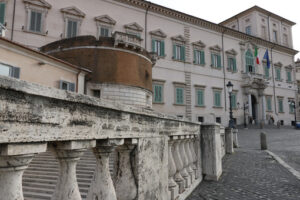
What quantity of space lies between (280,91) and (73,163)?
4018 centimetres

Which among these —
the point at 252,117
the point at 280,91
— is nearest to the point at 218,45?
the point at 252,117

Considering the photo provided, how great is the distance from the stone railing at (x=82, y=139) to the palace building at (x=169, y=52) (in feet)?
44.6

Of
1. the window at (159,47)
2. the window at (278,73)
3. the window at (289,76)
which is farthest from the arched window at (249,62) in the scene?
the window at (159,47)

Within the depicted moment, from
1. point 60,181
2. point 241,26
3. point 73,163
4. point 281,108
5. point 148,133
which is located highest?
point 241,26

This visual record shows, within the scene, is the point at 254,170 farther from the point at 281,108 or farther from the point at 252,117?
the point at 281,108

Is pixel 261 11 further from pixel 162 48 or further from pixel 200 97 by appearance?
pixel 162 48

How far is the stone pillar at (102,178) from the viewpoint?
69.4 inches

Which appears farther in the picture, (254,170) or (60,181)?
(254,170)

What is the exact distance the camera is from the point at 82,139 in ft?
5.17

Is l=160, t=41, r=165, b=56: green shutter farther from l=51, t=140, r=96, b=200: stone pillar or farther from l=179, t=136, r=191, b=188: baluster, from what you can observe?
l=51, t=140, r=96, b=200: stone pillar

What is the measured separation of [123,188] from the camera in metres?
2.18

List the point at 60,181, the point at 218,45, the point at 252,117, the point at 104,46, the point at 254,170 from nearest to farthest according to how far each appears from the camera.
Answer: the point at 60,181
the point at 254,170
the point at 104,46
the point at 218,45
the point at 252,117

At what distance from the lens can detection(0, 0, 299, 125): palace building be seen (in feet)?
53.7

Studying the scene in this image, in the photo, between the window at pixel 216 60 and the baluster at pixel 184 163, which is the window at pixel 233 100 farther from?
the baluster at pixel 184 163
